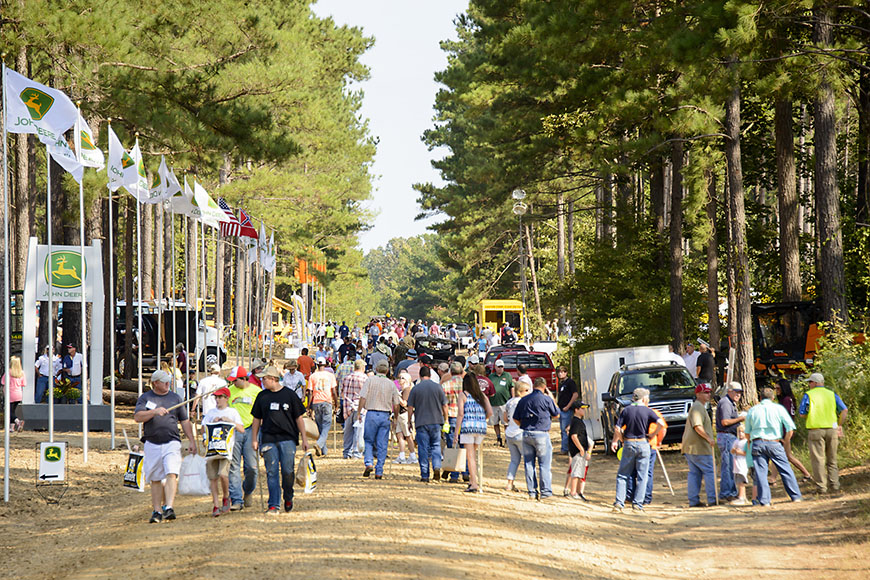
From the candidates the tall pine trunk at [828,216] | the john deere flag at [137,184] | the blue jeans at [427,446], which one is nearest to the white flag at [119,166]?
the john deere flag at [137,184]

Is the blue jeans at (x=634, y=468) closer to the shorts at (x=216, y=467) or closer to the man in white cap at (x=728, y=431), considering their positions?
the man in white cap at (x=728, y=431)

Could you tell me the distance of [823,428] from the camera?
1620 cm

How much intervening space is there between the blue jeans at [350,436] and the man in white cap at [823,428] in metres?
7.77

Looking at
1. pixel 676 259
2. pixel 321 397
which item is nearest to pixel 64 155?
pixel 321 397

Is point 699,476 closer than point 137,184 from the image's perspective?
Yes

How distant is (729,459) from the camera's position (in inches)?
667

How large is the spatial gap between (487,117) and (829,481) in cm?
3144

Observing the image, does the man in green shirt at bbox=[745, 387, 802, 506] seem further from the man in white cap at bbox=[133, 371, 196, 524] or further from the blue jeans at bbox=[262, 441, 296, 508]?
the man in white cap at bbox=[133, 371, 196, 524]

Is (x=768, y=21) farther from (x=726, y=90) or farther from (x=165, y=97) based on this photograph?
(x=165, y=97)

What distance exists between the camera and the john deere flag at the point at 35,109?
1723 cm

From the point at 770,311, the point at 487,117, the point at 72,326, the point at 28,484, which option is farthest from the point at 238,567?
the point at 487,117

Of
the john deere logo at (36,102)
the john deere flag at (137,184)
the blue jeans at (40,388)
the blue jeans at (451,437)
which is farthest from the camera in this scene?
the blue jeans at (40,388)

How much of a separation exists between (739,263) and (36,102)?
15.1 meters

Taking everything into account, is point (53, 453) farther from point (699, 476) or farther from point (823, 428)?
point (823, 428)
